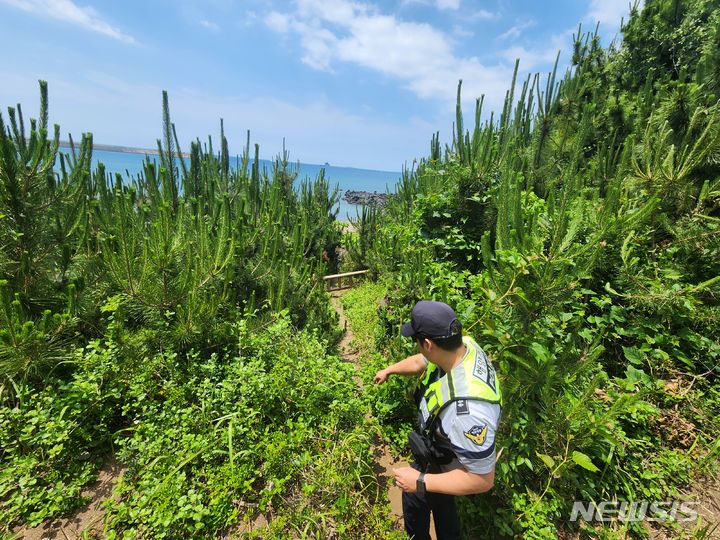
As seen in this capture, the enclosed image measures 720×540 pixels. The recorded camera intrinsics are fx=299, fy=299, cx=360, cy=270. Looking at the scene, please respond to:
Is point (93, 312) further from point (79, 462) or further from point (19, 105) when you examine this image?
point (19, 105)

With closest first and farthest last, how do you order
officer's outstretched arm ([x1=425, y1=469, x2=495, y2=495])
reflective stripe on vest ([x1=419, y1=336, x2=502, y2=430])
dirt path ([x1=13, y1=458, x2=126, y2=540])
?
1. officer's outstretched arm ([x1=425, y1=469, x2=495, y2=495])
2. reflective stripe on vest ([x1=419, y1=336, x2=502, y2=430])
3. dirt path ([x1=13, y1=458, x2=126, y2=540])

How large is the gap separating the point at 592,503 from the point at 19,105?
6.00 meters

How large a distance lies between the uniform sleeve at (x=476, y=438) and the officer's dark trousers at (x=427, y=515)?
0.61m

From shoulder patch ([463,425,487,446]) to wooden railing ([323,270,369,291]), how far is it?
7.61 meters

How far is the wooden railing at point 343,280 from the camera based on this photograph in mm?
9172

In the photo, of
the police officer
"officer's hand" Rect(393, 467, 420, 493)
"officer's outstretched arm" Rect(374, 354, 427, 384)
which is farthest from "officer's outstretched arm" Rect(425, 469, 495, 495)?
"officer's outstretched arm" Rect(374, 354, 427, 384)

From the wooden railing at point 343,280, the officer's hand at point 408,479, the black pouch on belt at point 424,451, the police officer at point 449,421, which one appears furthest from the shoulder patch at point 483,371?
the wooden railing at point 343,280

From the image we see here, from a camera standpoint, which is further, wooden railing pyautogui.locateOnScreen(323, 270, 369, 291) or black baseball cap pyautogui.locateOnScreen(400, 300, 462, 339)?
wooden railing pyautogui.locateOnScreen(323, 270, 369, 291)

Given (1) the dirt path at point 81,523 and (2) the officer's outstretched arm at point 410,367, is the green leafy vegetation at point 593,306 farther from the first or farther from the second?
(1) the dirt path at point 81,523

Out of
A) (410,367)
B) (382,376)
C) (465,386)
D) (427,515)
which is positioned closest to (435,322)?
(465,386)

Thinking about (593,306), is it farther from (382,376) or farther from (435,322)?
(435,322)

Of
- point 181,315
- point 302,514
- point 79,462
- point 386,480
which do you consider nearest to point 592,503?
point 386,480

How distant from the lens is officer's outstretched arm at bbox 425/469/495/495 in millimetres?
1444

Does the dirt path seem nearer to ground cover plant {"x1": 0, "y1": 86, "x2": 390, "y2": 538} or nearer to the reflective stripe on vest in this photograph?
ground cover plant {"x1": 0, "y1": 86, "x2": 390, "y2": 538}
